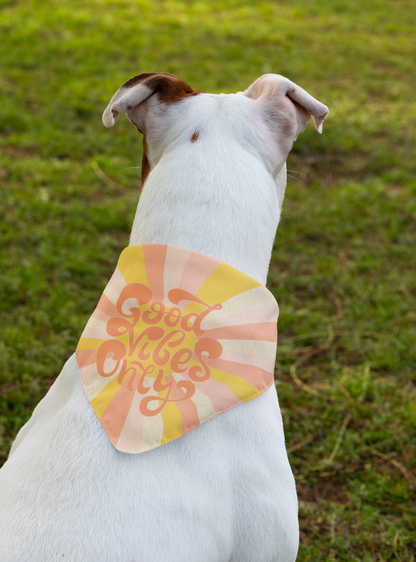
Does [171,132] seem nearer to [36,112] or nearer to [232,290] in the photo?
[232,290]

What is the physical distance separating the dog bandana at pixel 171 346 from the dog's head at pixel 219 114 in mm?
433

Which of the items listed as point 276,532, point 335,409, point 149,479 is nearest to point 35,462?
point 149,479

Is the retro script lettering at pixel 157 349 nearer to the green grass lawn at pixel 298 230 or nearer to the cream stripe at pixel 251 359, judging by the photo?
the cream stripe at pixel 251 359

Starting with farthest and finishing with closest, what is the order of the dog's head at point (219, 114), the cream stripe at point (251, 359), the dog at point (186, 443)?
1. the dog's head at point (219, 114)
2. the cream stripe at point (251, 359)
3. the dog at point (186, 443)

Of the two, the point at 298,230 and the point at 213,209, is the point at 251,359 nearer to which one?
the point at 213,209

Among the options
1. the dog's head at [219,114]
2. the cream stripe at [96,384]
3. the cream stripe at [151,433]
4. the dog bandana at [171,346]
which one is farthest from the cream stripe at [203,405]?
the dog's head at [219,114]

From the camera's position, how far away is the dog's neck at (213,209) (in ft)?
5.41

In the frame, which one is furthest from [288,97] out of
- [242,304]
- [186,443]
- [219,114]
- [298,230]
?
[298,230]

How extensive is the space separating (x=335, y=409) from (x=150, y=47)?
20.5 ft

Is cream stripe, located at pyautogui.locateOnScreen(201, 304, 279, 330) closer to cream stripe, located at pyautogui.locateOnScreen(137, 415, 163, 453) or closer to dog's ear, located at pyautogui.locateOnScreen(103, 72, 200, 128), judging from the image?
cream stripe, located at pyautogui.locateOnScreen(137, 415, 163, 453)

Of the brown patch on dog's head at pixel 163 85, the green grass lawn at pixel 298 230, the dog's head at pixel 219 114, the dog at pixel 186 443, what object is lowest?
the green grass lawn at pixel 298 230

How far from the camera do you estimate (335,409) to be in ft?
10.0

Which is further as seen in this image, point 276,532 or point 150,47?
point 150,47

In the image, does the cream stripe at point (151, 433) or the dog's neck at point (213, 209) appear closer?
the cream stripe at point (151, 433)
